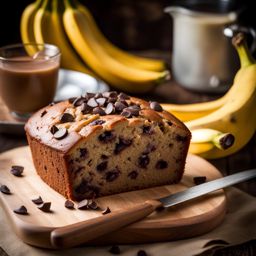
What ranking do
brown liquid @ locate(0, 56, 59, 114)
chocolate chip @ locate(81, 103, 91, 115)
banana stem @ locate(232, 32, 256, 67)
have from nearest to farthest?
chocolate chip @ locate(81, 103, 91, 115) < banana stem @ locate(232, 32, 256, 67) < brown liquid @ locate(0, 56, 59, 114)

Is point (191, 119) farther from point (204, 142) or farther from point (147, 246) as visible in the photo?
point (147, 246)

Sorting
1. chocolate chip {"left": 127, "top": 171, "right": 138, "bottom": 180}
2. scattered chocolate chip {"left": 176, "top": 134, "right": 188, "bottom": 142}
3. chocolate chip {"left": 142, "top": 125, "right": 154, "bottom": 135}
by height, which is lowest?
chocolate chip {"left": 127, "top": 171, "right": 138, "bottom": 180}

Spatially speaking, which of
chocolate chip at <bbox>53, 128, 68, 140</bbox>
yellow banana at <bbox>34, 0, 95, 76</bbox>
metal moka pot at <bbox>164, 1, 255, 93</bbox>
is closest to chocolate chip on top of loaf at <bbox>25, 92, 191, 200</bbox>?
chocolate chip at <bbox>53, 128, 68, 140</bbox>

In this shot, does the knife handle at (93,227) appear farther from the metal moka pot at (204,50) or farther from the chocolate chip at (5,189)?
the metal moka pot at (204,50)

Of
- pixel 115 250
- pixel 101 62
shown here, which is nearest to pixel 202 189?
pixel 115 250

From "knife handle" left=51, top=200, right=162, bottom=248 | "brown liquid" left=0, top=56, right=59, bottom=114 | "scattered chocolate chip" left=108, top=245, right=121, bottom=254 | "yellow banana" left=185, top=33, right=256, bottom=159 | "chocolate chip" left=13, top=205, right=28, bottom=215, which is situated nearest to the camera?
"knife handle" left=51, top=200, right=162, bottom=248

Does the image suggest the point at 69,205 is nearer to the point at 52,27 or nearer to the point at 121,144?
the point at 121,144

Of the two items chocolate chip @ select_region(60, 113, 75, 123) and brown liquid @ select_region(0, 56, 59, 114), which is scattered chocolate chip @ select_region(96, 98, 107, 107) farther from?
brown liquid @ select_region(0, 56, 59, 114)

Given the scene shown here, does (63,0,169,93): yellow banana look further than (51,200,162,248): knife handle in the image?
Yes

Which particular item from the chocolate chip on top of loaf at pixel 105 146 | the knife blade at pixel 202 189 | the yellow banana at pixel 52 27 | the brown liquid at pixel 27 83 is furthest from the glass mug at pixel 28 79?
the knife blade at pixel 202 189
